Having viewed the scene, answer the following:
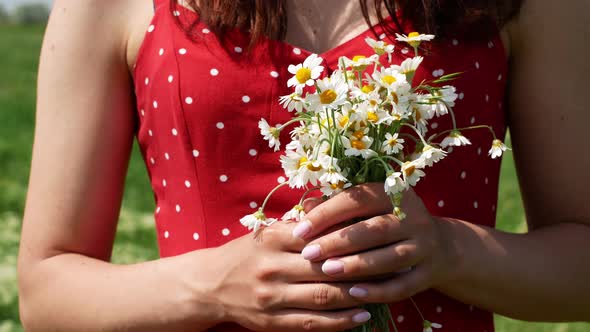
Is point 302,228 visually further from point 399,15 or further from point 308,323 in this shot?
point 399,15

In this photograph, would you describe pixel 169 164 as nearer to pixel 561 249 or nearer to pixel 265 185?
pixel 265 185

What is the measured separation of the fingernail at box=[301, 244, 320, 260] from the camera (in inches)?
61.6

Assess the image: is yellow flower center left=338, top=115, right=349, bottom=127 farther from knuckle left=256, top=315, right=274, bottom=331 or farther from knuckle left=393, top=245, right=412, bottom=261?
knuckle left=256, top=315, right=274, bottom=331

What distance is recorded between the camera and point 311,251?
157 centimetres

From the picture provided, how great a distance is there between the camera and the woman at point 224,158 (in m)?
1.81

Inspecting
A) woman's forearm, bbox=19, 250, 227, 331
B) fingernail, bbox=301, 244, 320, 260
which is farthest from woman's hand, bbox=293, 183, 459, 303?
woman's forearm, bbox=19, 250, 227, 331

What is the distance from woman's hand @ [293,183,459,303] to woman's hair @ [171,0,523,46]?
1.46ft

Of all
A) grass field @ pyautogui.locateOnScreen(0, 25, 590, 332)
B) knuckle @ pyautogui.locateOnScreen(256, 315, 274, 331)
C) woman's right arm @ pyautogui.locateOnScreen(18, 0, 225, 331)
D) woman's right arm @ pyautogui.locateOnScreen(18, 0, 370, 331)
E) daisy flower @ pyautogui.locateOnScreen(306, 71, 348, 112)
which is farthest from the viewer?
grass field @ pyautogui.locateOnScreen(0, 25, 590, 332)

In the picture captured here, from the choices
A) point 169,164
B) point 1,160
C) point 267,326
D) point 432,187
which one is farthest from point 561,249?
point 1,160

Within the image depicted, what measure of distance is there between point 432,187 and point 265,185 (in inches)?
14.3

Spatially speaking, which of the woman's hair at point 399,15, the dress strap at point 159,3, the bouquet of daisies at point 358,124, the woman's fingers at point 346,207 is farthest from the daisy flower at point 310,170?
the dress strap at point 159,3

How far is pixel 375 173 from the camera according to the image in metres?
1.58

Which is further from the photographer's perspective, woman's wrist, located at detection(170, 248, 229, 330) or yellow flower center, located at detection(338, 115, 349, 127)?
woman's wrist, located at detection(170, 248, 229, 330)

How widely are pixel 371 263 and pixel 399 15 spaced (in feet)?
1.99
